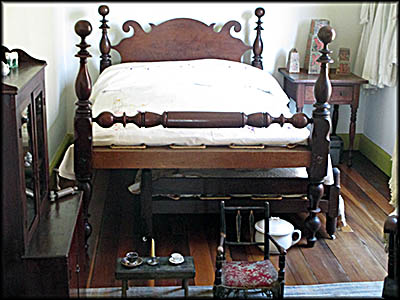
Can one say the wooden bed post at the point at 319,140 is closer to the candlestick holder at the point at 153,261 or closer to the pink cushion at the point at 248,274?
the pink cushion at the point at 248,274

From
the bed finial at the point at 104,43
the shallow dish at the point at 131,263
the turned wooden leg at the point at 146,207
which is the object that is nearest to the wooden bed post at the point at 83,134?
the turned wooden leg at the point at 146,207

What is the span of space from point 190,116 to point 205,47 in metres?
1.91

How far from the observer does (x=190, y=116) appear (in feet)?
8.83

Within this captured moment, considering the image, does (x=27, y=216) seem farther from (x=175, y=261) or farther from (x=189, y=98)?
(x=189, y=98)

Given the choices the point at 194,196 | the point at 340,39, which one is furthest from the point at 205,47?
the point at 194,196

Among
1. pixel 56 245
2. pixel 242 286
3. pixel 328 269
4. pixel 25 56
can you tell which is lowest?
pixel 328 269

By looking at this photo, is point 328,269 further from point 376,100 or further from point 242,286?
point 376,100

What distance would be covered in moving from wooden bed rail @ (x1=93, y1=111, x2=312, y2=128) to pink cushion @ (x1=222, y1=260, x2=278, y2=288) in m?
0.67

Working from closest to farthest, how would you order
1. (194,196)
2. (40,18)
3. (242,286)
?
1. (242,286)
2. (194,196)
3. (40,18)

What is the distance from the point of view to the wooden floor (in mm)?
2723

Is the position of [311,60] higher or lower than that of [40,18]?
lower

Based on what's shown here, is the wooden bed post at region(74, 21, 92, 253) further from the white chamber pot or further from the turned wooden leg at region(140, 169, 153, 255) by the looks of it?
the white chamber pot

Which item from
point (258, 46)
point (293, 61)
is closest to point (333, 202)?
point (293, 61)

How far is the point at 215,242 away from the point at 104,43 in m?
1.99
